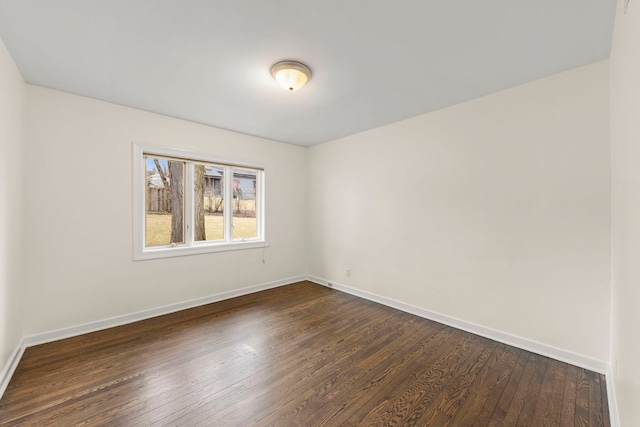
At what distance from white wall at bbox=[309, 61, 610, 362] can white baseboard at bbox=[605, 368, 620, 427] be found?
0.67 feet

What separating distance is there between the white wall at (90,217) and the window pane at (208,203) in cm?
31

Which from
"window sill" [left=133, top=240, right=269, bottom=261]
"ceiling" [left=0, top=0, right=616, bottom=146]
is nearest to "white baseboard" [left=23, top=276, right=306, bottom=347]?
"window sill" [left=133, top=240, right=269, bottom=261]

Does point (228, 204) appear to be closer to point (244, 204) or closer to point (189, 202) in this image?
point (244, 204)

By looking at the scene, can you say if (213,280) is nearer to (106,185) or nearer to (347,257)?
(106,185)

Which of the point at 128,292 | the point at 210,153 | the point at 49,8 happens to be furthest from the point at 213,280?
the point at 49,8

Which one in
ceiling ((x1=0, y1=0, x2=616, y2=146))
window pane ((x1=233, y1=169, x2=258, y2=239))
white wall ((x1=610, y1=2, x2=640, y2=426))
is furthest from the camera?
window pane ((x1=233, y1=169, x2=258, y2=239))

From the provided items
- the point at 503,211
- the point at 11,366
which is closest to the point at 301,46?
the point at 503,211

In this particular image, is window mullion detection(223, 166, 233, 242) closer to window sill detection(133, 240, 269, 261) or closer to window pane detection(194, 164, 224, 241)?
window pane detection(194, 164, 224, 241)

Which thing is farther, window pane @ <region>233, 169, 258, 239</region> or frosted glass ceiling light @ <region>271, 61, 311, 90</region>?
window pane @ <region>233, 169, 258, 239</region>

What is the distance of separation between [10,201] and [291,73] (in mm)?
2472

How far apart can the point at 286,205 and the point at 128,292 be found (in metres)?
2.49

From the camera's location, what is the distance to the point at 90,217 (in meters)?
2.79

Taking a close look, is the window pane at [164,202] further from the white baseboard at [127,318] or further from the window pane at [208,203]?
the white baseboard at [127,318]

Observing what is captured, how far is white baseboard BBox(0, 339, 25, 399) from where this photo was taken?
6.14ft
